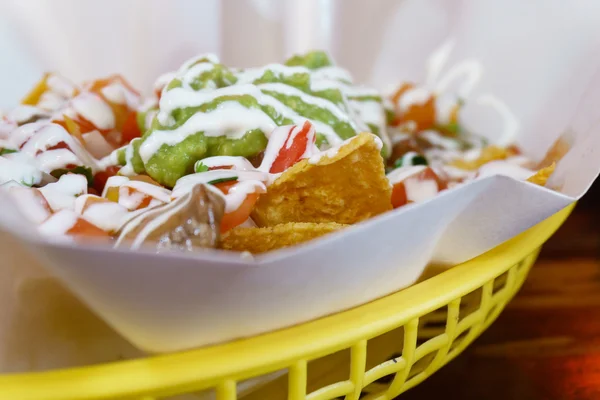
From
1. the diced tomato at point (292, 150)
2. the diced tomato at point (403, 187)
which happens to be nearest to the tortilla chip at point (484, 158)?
the diced tomato at point (403, 187)

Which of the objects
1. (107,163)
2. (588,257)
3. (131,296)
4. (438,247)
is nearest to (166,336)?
(131,296)

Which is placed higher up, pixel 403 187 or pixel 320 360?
pixel 403 187

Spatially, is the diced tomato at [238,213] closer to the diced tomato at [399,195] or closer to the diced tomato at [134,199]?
the diced tomato at [134,199]

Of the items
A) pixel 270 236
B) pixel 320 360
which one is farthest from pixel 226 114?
pixel 320 360

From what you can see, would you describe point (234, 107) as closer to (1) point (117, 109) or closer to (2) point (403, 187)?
(2) point (403, 187)

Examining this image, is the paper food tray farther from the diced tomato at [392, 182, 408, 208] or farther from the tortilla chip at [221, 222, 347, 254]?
the diced tomato at [392, 182, 408, 208]

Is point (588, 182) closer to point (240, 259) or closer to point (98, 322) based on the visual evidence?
point (240, 259)
